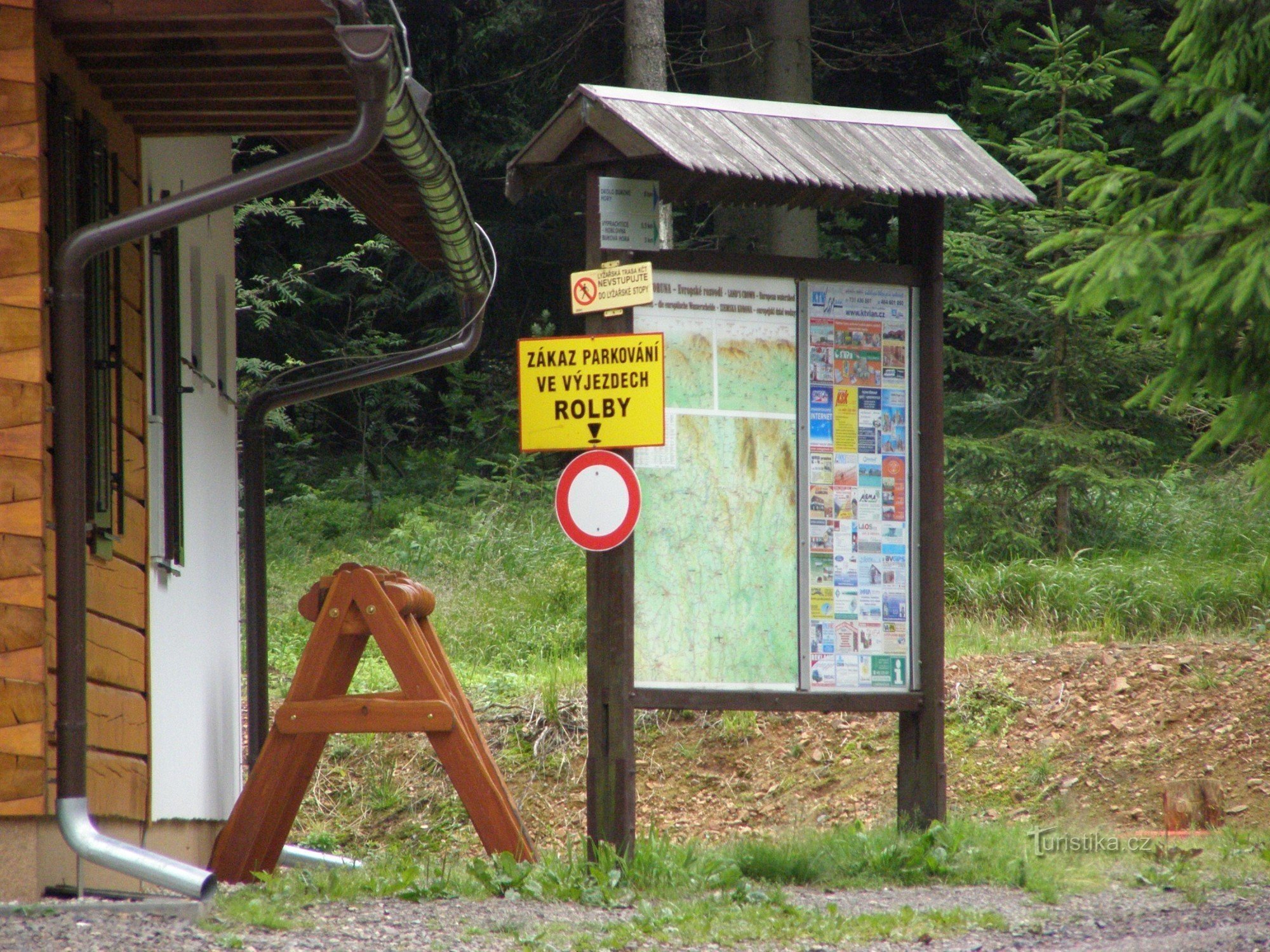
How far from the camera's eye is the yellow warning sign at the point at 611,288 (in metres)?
6.14

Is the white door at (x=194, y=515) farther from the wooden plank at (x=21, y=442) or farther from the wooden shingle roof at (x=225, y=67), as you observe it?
the wooden plank at (x=21, y=442)

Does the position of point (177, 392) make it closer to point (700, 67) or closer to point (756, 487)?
point (756, 487)

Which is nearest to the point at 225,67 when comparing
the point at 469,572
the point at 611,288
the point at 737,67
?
the point at 611,288

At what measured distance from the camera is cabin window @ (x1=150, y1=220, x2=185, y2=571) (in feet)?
23.4

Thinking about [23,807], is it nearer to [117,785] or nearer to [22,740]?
[22,740]

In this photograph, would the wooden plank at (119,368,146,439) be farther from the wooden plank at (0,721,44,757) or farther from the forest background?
the forest background

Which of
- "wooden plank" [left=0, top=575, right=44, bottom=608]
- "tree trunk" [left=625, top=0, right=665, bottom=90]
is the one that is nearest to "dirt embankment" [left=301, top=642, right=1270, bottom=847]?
"wooden plank" [left=0, top=575, right=44, bottom=608]

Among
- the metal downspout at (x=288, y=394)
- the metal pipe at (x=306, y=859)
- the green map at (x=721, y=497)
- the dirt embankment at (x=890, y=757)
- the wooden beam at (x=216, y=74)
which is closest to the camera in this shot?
the wooden beam at (x=216, y=74)

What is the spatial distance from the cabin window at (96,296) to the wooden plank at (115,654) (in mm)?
304

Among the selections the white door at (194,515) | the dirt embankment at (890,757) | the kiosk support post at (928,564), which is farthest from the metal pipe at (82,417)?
the dirt embankment at (890,757)

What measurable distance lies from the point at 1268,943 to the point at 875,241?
18349 mm

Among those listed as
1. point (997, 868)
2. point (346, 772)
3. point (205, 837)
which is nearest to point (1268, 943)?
point (997, 868)

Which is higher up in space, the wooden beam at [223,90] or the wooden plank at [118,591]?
the wooden beam at [223,90]

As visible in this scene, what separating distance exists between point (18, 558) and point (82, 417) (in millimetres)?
524
